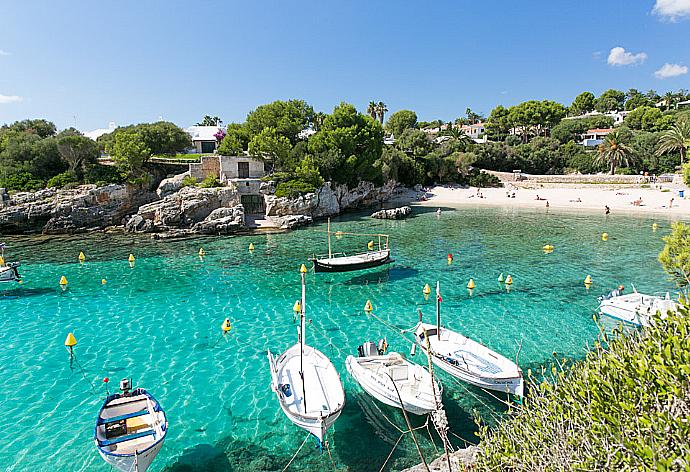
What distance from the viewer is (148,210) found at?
4466cm

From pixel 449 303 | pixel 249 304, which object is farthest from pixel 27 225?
pixel 449 303

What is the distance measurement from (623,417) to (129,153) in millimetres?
53973

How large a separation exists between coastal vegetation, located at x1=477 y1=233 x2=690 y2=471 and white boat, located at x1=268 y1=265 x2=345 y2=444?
5.05 m

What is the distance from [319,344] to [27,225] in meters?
42.2

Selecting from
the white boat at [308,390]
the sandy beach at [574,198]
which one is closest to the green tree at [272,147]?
the sandy beach at [574,198]

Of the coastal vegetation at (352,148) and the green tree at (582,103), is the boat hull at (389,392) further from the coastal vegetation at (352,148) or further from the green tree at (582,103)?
the green tree at (582,103)

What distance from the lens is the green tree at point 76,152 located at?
47500 mm

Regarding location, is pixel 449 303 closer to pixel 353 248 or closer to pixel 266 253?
pixel 353 248

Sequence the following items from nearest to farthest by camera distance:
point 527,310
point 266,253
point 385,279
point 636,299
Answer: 1. point 636,299
2. point 527,310
3. point 385,279
4. point 266,253

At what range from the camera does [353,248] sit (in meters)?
35.6

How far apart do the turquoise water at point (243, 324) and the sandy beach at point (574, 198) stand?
17.3 meters

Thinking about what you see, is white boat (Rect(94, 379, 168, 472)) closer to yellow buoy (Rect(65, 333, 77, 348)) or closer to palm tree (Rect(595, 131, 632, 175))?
yellow buoy (Rect(65, 333, 77, 348))

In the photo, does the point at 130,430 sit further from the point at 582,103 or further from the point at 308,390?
the point at 582,103

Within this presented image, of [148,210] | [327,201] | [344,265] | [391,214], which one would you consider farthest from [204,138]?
[344,265]
